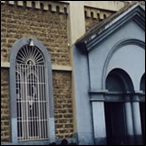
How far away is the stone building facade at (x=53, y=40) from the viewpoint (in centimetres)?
1137

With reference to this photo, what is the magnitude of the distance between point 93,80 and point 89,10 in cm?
251

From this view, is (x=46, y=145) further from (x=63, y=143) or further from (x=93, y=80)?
(x=93, y=80)

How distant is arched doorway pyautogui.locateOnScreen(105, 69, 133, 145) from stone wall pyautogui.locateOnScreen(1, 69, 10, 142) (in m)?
3.81

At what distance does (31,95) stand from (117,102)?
3409mm

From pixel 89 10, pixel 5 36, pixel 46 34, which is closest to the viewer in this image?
pixel 5 36

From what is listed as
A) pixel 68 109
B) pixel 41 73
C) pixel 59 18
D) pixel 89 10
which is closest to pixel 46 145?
pixel 68 109

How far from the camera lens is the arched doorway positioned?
13.8 meters

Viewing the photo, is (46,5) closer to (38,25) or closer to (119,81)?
(38,25)

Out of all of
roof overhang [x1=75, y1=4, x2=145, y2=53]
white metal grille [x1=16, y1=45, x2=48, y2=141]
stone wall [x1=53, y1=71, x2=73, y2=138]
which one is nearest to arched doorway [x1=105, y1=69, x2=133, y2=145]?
roof overhang [x1=75, y1=4, x2=145, y2=53]

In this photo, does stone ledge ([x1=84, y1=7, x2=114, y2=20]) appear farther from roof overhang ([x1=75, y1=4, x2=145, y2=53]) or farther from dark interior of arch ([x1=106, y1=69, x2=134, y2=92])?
dark interior of arch ([x1=106, y1=69, x2=134, y2=92])

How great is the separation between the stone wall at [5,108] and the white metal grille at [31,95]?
1.27ft

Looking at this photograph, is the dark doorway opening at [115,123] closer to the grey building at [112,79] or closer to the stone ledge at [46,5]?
the grey building at [112,79]

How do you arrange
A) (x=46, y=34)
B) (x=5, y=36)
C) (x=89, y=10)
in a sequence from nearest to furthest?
1. (x=5, y=36)
2. (x=46, y=34)
3. (x=89, y=10)

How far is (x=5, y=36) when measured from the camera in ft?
38.1
